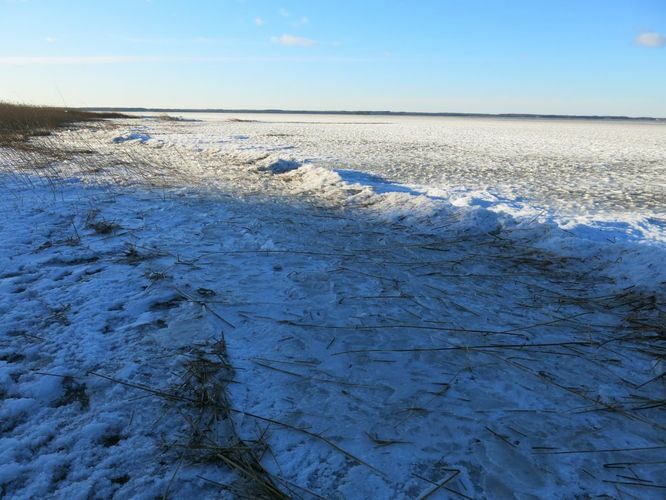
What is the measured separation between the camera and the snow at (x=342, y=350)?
1.86 metres

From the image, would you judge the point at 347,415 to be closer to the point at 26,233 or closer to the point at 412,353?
the point at 412,353

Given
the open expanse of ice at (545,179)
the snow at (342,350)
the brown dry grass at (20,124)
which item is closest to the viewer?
the snow at (342,350)

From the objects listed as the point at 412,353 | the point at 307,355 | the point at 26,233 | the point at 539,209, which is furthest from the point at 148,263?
the point at 539,209

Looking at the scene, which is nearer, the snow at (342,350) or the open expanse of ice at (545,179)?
the snow at (342,350)

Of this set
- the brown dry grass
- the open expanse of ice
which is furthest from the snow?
the brown dry grass

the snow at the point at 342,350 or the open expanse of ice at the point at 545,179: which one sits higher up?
the snow at the point at 342,350

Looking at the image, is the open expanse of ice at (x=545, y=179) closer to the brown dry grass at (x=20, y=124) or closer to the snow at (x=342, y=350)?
the snow at (x=342, y=350)

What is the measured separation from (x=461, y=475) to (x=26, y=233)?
5.27 m

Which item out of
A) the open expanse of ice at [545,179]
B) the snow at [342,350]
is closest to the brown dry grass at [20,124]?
the open expanse of ice at [545,179]

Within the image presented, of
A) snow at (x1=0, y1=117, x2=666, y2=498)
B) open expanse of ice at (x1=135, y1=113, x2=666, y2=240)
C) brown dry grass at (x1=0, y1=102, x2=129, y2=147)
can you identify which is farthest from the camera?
brown dry grass at (x1=0, y1=102, x2=129, y2=147)

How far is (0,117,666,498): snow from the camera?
1857mm

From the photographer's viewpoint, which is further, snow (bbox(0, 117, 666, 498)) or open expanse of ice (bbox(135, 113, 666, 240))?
→ open expanse of ice (bbox(135, 113, 666, 240))

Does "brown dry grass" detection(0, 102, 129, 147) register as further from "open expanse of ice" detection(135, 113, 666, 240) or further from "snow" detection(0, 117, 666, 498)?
"snow" detection(0, 117, 666, 498)

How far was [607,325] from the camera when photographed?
323cm
